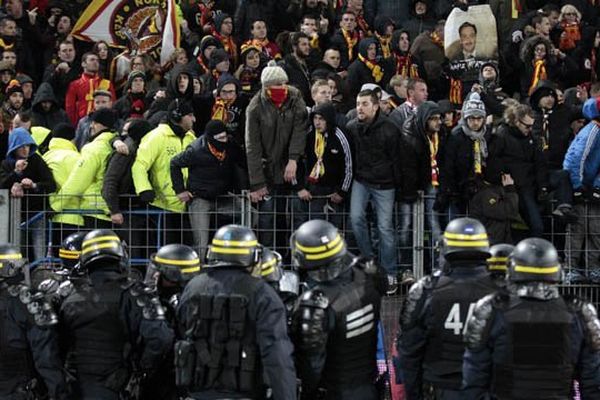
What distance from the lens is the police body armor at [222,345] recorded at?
11.8 m

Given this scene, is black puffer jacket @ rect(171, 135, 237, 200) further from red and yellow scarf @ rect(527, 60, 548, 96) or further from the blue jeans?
red and yellow scarf @ rect(527, 60, 548, 96)

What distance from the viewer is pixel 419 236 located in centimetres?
1602

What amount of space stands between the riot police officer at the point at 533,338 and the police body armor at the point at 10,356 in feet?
11.9

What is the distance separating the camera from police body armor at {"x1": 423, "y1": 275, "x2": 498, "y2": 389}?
12.1 metres

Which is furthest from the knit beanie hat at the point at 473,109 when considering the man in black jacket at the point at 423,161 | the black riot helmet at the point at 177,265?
the black riot helmet at the point at 177,265

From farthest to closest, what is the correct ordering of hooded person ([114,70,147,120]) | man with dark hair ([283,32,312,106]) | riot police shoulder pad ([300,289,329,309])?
man with dark hair ([283,32,312,106]) < hooded person ([114,70,147,120]) < riot police shoulder pad ([300,289,329,309])

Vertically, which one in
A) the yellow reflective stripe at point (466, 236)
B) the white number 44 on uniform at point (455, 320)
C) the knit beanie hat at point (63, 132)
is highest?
the knit beanie hat at point (63, 132)

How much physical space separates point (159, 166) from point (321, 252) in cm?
488

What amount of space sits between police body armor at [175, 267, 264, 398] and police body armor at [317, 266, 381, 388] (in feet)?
2.02

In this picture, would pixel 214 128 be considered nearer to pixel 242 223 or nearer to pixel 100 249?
pixel 242 223

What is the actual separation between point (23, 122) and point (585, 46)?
790 centimetres

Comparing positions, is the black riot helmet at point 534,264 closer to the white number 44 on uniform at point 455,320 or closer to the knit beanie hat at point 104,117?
the white number 44 on uniform at point 455,320

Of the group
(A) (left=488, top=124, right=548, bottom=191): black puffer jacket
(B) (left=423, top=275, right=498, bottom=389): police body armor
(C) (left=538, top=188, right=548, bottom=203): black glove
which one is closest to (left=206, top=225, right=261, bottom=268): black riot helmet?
(B) (left=423, top=275, right=498, bottom=389): police body armor

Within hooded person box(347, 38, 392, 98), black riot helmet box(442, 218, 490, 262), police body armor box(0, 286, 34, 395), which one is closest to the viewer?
black riot helmet box(442, 218, 490, 262)
